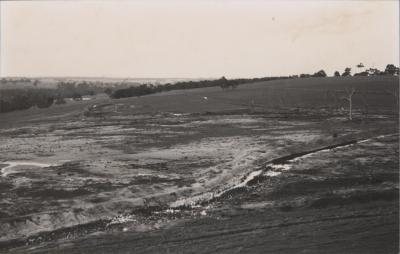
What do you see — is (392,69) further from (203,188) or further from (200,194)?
(200,194)

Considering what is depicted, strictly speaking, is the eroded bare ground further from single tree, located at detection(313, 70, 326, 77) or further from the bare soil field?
single tree, located at detection(313, 70, 326, 77)

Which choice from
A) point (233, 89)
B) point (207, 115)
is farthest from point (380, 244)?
point (233, 89)

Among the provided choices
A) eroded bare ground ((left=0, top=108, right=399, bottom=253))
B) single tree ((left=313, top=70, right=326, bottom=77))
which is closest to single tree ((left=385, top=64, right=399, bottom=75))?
single tree ((left=313, top=70, right=326, bottom=77))

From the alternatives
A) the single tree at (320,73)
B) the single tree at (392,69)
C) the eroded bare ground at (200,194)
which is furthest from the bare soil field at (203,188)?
the single tree at (320,73)

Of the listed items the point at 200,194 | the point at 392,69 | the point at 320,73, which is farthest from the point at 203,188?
the point at 320,73

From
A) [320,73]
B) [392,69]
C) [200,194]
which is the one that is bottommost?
[200,194]
